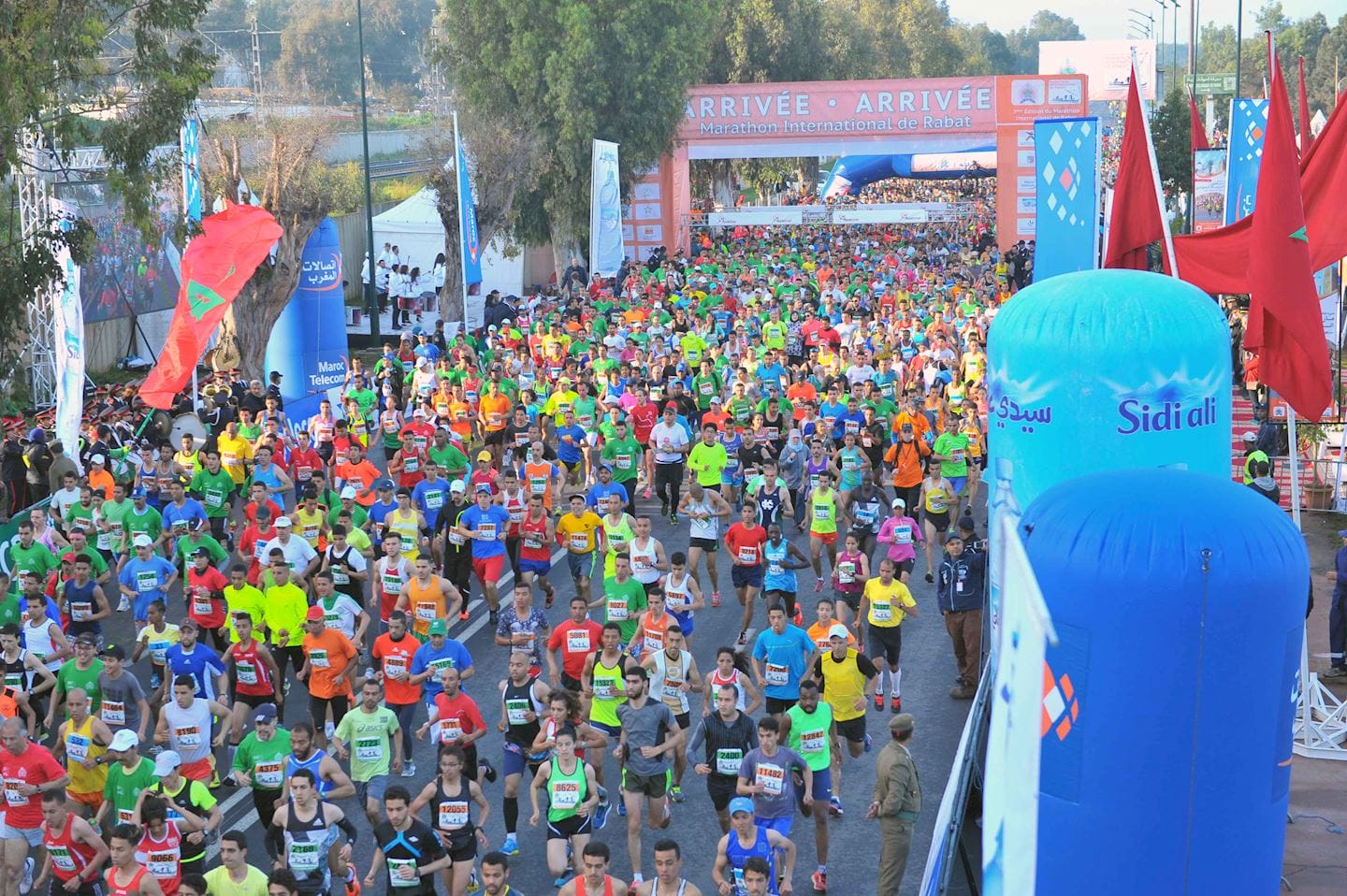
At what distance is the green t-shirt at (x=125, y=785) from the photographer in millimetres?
9961

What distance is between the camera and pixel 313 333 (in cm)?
2189

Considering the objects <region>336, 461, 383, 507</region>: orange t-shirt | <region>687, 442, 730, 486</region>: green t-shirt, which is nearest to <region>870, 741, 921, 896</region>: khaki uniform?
<region>687, 442, 730, 486</region>: green t-shirt

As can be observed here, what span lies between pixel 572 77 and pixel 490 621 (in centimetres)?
A: 2722

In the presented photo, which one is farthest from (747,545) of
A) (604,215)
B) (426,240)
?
(426,240)

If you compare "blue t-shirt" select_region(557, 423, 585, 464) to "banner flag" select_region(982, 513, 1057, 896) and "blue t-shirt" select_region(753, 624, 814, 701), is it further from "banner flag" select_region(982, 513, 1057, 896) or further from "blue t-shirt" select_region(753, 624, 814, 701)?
"banner flag" select_region(982, 513, 1057, 896)

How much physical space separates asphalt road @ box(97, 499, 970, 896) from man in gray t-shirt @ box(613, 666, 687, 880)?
458 mm

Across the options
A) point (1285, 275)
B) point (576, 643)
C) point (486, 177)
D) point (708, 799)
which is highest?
point (486, 177)

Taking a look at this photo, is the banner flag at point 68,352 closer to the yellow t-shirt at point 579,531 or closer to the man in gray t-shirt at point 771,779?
the yellow t-shirt at point 579,531

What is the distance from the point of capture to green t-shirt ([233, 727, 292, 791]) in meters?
10.3

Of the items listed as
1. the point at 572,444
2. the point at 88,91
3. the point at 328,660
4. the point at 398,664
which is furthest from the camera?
the point at 88,91

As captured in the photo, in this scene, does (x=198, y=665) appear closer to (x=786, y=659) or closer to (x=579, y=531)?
(x=786, y=659)

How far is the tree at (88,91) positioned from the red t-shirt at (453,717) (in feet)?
30.0

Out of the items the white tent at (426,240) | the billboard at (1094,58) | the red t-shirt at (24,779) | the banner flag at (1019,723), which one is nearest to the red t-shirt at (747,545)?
the red t-shirt at (24,779)

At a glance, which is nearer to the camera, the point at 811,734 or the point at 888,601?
the point at 811,734
